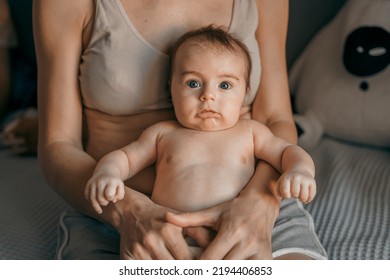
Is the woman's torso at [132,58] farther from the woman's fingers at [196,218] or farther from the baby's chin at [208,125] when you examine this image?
the woman's fingers at [196,218]

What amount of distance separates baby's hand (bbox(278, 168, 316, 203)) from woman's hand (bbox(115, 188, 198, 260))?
172mm

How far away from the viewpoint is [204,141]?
940mm

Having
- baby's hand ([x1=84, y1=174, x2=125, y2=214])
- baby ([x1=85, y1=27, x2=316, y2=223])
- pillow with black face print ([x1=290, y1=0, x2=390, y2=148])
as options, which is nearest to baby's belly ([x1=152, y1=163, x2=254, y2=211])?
baby ([x1=85, y1=27, x2=316, y2=223])

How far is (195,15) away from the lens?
41.5 inches

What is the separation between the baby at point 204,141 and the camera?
897 millimetres

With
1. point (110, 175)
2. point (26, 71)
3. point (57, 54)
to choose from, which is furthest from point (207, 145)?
point (26, 71)

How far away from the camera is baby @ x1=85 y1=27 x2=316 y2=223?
0.90m

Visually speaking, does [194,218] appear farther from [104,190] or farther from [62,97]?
[62,97]

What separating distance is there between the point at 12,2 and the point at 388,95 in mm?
1136

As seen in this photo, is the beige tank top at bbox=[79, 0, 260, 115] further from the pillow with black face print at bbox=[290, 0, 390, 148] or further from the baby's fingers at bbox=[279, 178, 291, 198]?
the pillow with black face print at bbox=[290, 0, 390, 148]

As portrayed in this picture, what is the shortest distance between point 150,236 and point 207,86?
270mm

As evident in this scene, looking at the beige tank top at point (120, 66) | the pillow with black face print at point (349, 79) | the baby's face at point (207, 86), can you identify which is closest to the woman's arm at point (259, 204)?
the baby's face at point (207, 86)

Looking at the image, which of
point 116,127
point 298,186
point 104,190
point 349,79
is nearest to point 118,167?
point 104,190

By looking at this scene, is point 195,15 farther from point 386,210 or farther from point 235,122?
point 386,210
